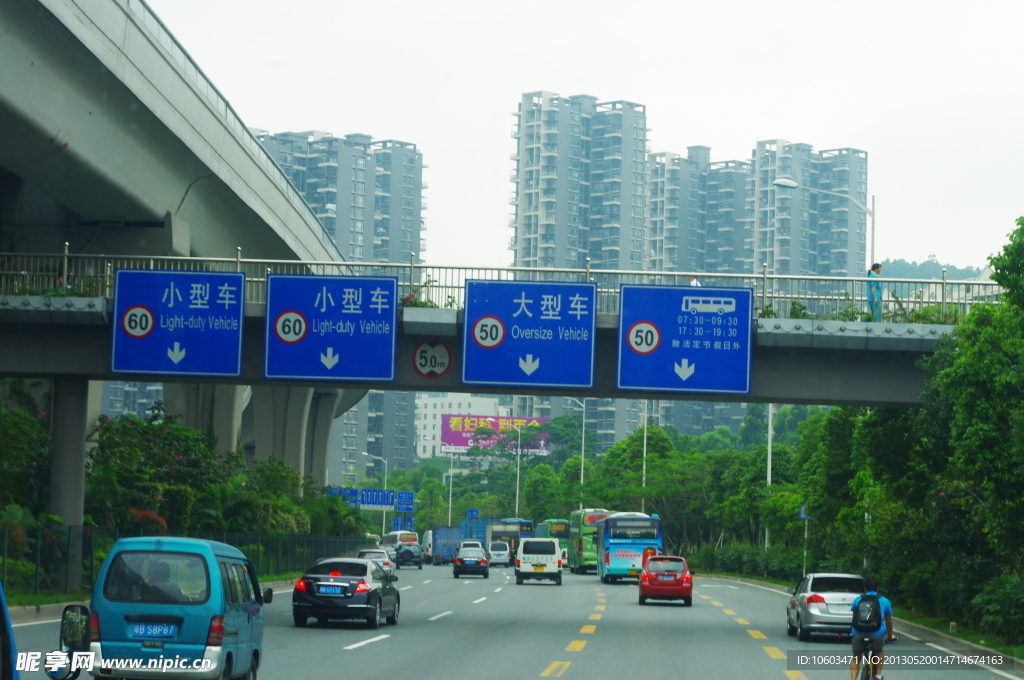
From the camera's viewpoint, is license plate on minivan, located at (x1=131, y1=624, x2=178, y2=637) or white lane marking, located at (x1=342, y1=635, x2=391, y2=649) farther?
white lane marking, located at (x1=342, y1=635, x2=391, y2=649)

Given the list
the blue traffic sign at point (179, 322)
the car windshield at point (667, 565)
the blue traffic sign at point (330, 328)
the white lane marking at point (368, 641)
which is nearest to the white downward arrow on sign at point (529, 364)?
the blue traffic sign at point (330, 328)

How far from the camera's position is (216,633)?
11.3 m

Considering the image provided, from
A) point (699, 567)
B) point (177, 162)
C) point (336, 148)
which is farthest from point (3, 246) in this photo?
point (336, 148)

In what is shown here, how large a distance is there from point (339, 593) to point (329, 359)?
483 centimetres

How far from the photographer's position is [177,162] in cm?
2847

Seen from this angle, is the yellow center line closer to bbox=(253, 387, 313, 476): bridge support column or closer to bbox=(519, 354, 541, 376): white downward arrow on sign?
bbox=(519, 354, 541, 376): white downward arrow on sign

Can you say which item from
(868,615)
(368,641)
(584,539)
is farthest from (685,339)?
(584,539)

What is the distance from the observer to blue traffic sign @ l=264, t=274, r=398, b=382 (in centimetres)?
2408

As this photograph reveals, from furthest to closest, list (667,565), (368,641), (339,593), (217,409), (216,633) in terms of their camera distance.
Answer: (217,409)
(667,565)
(339,593)
(368,641)
(216,633)

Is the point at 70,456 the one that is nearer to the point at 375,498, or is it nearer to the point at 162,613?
the point at 162,613

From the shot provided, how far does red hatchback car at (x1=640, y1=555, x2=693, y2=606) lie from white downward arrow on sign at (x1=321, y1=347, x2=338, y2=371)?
1324 centimetres

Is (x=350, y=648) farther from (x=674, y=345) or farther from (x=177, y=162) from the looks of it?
(x=177, y=162)

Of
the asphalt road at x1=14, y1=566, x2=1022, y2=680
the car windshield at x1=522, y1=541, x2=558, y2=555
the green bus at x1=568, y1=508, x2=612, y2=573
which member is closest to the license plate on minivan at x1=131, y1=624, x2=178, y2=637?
the asphalt road at x1=14, y1=566, x2=1022, y2=680

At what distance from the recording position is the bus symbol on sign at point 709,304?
2395 cm
